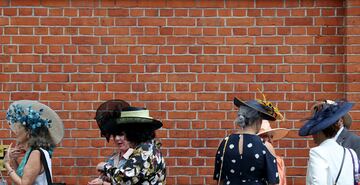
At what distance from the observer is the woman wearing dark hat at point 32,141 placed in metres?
7.87

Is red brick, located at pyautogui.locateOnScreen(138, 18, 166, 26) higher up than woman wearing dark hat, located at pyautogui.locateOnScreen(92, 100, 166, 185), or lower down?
higher up

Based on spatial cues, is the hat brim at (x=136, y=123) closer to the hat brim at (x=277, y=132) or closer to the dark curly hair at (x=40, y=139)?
the dark curly hair at (x=40, y=139)

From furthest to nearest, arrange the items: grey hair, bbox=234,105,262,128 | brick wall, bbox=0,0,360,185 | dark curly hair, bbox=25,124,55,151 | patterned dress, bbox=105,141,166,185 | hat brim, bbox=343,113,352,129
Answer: brick wall, bbox=0,0,360,185, hat brim, bbox=343,113,352,129, dark curly hair, bbox=25,124,55,151, grey hair, bbox=234,105,262,128, patterned dress, bbox=105,141,166,185

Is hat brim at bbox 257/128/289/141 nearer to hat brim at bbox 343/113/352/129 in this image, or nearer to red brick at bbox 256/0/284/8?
hat brim at bbox 343/113/352/129

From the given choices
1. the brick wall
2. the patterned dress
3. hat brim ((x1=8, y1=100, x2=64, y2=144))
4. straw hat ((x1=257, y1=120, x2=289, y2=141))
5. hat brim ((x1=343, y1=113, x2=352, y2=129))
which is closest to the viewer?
the patterned dress

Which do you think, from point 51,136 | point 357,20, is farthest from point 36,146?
point 357,20

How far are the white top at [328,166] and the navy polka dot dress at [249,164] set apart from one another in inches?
21.1

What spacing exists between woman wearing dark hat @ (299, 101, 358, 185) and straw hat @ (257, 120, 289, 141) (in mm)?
1329

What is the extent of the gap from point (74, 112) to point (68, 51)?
653 mm

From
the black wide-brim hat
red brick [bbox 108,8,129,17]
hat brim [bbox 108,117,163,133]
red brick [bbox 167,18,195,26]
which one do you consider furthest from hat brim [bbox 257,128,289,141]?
red brick [bbox 108,8,129,17]

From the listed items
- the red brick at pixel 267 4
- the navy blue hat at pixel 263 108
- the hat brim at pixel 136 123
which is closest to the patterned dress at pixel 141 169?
the hat brim at pixel 136 123

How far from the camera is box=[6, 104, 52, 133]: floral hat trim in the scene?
318 inches

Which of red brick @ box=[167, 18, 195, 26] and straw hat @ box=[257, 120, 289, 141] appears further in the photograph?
red brick @ box=[167, 18, 195, 26]

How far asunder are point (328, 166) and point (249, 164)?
763 millimetres
